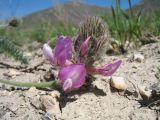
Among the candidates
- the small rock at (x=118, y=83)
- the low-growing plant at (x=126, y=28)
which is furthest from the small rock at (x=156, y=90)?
the low-growing plant at (x=126, y=28)

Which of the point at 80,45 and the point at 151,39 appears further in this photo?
the point at 151,39

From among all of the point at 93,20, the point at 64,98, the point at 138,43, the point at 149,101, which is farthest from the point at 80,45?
the point at 138,43

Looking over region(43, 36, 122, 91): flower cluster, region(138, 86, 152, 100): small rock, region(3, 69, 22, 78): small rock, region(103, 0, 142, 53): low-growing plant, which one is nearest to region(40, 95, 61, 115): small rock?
region(43, 36, 122, 91): flower cluster

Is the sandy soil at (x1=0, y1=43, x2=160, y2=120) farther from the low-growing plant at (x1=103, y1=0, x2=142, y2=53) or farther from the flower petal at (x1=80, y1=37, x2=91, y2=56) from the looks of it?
the low-growing plant at (x1=103, y1=0, x2=142, y2=53)

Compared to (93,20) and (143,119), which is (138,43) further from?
(143,119)

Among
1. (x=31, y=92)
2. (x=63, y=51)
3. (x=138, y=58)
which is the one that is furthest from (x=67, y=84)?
(x=138, y=58)

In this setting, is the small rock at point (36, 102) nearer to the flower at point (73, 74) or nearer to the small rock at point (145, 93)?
the flower at point (73, 74)

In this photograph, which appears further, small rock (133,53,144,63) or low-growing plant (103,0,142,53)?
low-growing plant (103,0,142,53)
